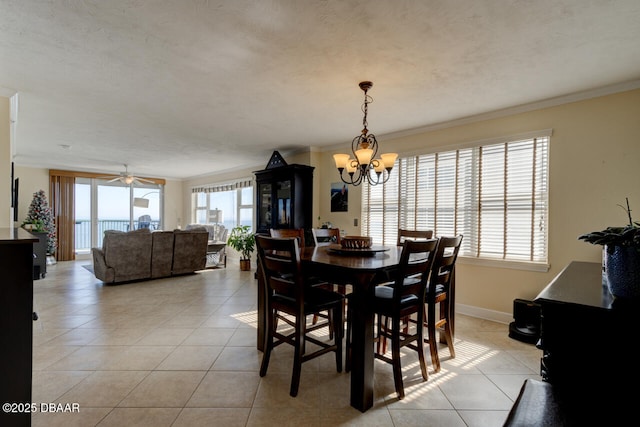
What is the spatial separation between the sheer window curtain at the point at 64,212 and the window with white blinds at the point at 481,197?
763cm

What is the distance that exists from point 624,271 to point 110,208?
977 centimetres

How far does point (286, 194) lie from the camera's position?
16.6 ft

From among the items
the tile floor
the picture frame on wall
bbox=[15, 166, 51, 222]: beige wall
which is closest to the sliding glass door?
bbox=[15, 166, 51, 222]: beige wall

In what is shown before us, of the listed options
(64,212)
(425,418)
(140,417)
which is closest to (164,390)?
(140,417)

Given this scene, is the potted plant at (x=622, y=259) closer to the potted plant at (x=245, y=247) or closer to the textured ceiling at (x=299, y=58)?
the textured ceiling at (x=299, y=58)

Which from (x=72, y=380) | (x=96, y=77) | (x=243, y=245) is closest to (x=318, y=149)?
(x=243, y=245)

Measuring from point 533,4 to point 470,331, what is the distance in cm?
276

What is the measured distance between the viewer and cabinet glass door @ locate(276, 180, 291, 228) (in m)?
5.02

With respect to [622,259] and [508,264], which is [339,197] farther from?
[622,259]

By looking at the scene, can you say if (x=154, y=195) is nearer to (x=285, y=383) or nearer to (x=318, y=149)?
(x=318, y=149)

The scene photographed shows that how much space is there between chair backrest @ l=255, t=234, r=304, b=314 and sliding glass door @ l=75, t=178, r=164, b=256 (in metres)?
7.23

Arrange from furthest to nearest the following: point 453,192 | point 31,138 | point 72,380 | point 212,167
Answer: point 212,167 → point 31,138 → point 453,192 → point 72,380

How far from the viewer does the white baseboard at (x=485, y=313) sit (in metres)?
3.26

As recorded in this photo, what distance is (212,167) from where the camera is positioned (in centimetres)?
729
